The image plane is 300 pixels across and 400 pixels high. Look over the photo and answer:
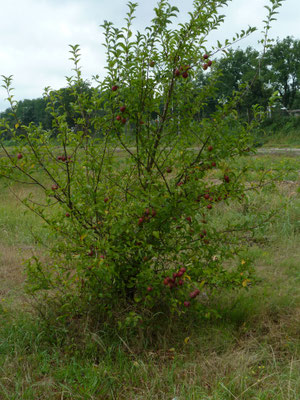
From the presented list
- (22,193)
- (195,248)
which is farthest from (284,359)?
(22,193)

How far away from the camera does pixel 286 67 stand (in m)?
34.9

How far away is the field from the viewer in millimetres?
2395

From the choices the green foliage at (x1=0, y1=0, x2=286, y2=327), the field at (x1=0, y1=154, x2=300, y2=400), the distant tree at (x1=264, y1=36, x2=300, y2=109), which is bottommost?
the field at (x1=0, y1=154, x2=300, y2=400)

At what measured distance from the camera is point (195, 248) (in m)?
3.01

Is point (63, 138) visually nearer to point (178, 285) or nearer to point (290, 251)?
point (178, 285)

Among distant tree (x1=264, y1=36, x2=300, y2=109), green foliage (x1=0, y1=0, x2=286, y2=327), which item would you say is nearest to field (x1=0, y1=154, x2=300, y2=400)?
green foliage (x1=0, y1=0, x2=286, y2=327)

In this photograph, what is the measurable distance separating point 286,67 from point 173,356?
36.9 m

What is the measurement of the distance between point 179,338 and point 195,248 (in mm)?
744

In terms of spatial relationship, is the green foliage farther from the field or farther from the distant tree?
the distant tree

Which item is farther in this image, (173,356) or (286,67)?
(286,67)

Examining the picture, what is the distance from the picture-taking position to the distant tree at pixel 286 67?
114 ft

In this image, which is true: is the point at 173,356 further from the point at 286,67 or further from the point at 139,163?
the point at 286,67

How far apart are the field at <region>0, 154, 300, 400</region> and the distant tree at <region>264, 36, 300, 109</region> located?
34.5 metres

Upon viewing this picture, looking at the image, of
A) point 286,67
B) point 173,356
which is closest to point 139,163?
point 173,356
